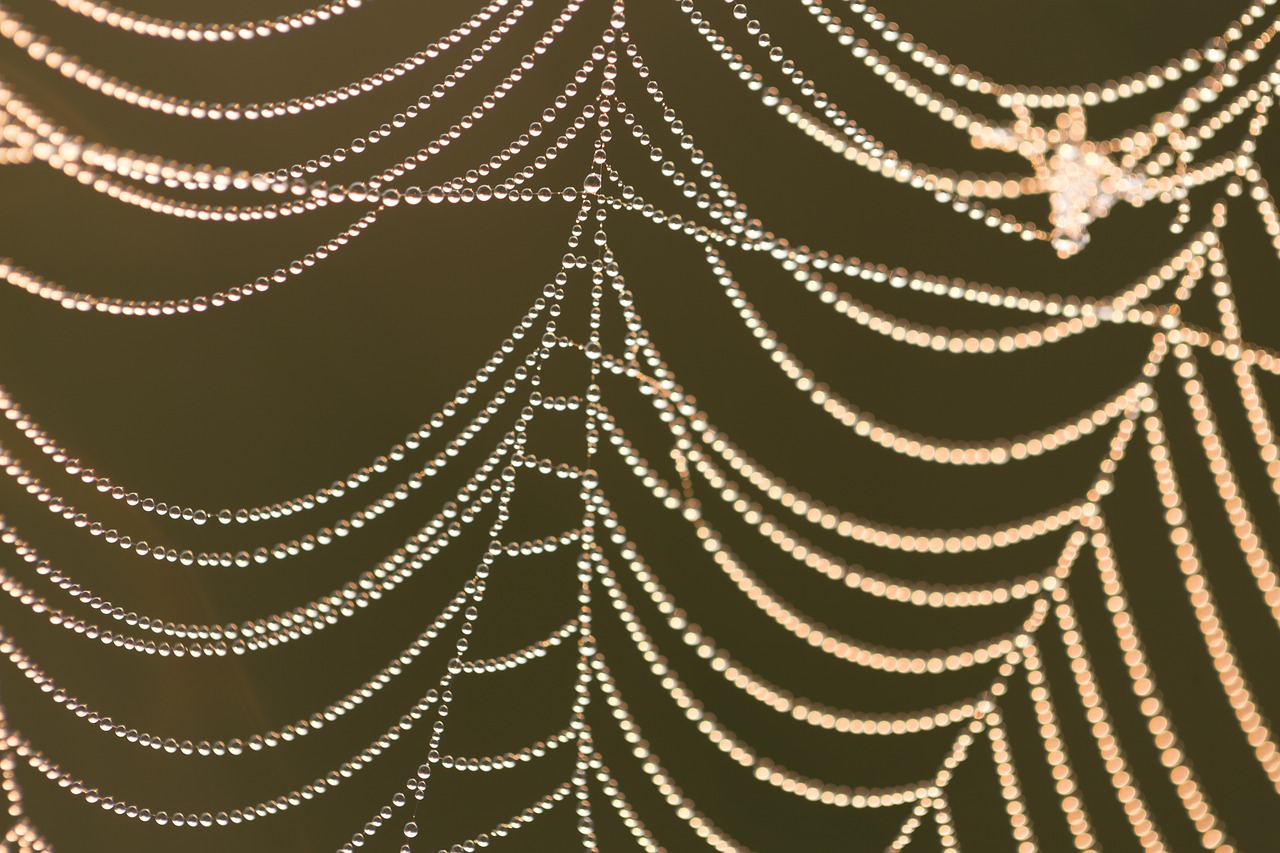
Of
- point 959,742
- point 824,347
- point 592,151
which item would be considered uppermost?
point 592,151

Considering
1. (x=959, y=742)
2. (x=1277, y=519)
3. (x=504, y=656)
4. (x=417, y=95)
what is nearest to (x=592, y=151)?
(x=417, y=95)

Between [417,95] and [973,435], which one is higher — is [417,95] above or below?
above

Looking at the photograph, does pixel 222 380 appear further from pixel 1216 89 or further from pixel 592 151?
pixel 1216 89

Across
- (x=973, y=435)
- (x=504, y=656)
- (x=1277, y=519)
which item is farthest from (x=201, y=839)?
(x=1277, y=519)

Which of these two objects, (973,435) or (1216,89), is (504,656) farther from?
(1216,89)

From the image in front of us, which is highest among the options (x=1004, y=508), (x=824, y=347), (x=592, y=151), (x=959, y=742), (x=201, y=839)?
(x=592, y=151)

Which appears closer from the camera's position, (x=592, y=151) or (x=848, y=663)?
(x=592, y=151)
